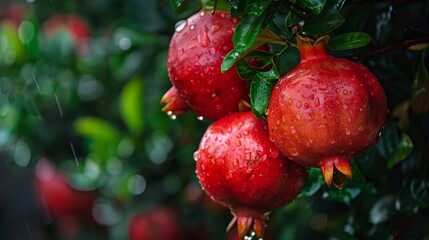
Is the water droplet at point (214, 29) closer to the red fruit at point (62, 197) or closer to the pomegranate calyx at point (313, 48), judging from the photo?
the pomegranate calyx at point (313, 48)

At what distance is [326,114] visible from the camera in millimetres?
674

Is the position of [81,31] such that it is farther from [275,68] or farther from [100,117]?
[275,68]

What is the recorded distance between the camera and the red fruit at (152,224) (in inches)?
76.0

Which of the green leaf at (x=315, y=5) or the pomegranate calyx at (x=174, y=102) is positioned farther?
the pomegranate calyx at (x=174, y=102)

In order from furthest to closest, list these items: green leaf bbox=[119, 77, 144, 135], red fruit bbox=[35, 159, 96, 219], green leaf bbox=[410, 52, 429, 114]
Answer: red fruit bbox=[35, 159, 96, 219] < green leaf bbox=[119, 77, 144, 135] < green leaf bbox=[410, 52, 429, 114]

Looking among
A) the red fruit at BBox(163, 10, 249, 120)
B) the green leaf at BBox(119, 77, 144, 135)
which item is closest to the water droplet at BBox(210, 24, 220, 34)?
the red fruit at BBox(163, 10, 249, 120)

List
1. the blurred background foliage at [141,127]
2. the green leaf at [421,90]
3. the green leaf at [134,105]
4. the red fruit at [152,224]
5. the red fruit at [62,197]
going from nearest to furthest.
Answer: the green leaf at [421,90], the blurred background foliage at [141,127], the green leaf at [134,105], the red fruit at [152,224], the red fruit at [62,197]

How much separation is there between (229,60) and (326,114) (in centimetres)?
12

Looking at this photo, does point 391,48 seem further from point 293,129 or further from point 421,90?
point 293,129

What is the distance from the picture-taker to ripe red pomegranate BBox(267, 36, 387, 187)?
68 centimetres

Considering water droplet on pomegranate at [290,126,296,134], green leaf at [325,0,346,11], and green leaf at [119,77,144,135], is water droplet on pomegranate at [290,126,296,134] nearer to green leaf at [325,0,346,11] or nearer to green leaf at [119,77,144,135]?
green leaf at [325,0,346,11]

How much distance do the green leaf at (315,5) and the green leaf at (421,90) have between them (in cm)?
23

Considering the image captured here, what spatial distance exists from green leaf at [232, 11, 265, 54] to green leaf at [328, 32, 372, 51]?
0.07 meters

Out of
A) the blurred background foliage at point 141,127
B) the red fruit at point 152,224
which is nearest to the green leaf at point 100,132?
the blurred background foliage at point 141,127
